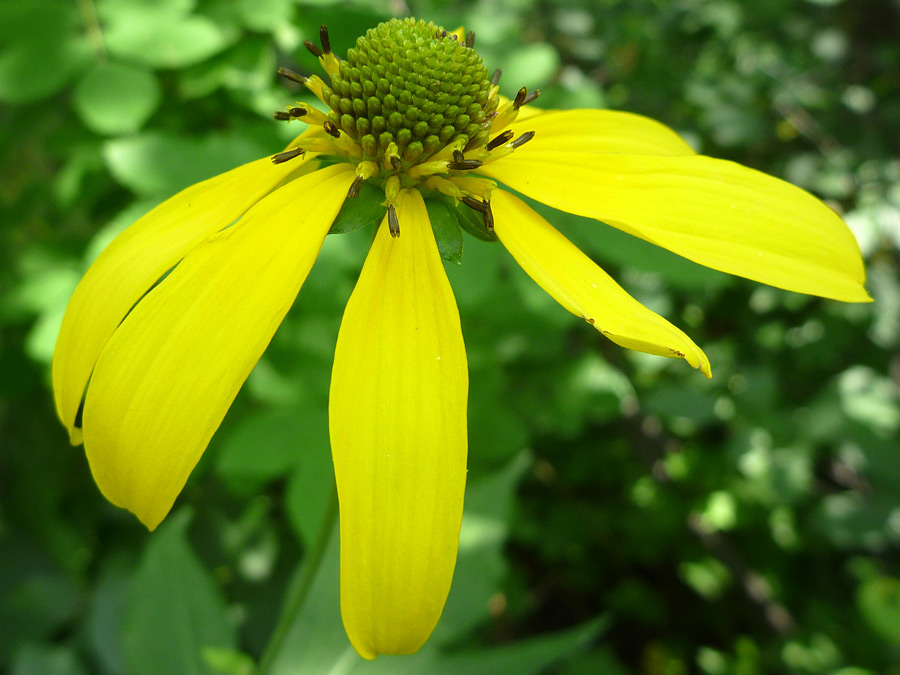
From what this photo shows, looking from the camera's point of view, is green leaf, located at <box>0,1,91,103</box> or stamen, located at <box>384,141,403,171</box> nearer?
stamen, located at <box>384,141,403,171</box>

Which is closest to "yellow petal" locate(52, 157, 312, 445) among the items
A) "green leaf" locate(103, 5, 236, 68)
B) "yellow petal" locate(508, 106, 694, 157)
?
"yellow petal" locate(508, 106, 694, 157)

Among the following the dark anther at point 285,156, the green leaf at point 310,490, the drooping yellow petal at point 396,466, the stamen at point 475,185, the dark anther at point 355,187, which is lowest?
the green leaf at point 310,490

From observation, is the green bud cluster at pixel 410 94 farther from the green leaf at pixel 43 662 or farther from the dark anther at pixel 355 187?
the green leaf at pixel 43 662

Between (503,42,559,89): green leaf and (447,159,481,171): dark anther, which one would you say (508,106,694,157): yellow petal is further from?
(503,42,559,89): green leaf

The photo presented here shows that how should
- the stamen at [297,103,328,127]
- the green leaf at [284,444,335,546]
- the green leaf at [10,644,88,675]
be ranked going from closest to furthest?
the stamen at [297,103,328,127]
the green leaf at [284,444,335,546]
the green leaf at [10,644,88,675]

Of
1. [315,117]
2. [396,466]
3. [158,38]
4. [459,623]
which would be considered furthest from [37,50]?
[459,623]

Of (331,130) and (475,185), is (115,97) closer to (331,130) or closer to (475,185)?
(331,130)

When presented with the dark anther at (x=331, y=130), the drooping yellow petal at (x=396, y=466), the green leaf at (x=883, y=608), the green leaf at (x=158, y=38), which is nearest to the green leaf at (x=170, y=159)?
the green leaf at (x=158, y=38)
